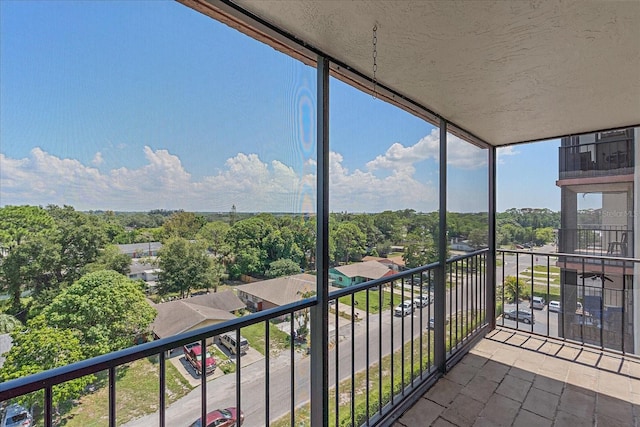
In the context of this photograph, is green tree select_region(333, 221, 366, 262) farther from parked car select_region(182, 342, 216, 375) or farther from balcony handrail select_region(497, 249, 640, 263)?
balcony handrail select_region(497, 249, 640, 263)

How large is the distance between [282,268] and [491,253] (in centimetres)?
315

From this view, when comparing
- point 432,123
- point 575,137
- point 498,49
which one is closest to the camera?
point 498,49

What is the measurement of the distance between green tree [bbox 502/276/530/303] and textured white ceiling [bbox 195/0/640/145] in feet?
6.93

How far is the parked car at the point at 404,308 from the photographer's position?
2279 mm

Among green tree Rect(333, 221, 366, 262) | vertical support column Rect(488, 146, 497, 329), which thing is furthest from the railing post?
vertical support column Rect(488, 146, 497, 329)

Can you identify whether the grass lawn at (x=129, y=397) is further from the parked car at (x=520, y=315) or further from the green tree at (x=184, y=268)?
the parked car at (x=520, y=315)

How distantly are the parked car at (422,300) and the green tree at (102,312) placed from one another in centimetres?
203

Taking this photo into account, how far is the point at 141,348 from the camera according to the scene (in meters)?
1.00

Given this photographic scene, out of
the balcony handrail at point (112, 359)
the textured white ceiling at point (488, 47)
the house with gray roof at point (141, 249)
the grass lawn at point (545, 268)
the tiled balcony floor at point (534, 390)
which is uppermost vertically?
the textured white ceiling at point (488, 47)

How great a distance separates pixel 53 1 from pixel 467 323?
12.2 ft

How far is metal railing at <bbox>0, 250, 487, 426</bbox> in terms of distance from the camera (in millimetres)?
948

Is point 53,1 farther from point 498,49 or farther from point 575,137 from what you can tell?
point 575,137

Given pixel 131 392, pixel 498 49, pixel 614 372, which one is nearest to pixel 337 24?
pixel 498 49

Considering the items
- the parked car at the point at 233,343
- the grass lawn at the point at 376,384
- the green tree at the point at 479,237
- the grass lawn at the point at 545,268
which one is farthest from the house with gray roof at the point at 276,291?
the grass lawn at the point at 545,268
